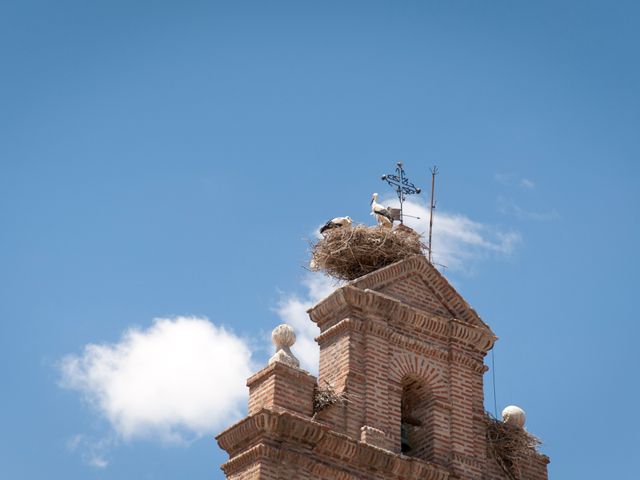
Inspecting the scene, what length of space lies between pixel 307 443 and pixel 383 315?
296 centimetres

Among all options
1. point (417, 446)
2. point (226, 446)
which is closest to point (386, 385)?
point (417, 446)

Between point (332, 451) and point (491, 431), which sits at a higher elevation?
point (491, 431)

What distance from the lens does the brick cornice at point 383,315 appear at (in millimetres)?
20797

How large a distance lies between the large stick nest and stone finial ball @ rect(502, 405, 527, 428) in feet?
0.29

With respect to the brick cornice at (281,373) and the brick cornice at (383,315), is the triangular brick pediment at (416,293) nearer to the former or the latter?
the brick cornice at (383,315)

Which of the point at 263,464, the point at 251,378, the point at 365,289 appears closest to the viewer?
the point at 263,464

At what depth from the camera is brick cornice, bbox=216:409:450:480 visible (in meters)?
18.6

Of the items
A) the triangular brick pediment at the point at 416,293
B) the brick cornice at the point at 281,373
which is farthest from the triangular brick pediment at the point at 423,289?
the brick cornice at the point at 281,373

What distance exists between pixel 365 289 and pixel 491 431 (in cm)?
308

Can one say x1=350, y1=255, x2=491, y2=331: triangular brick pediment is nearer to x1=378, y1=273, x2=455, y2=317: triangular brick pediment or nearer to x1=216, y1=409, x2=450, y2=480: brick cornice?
x1=378, y1=273, x2=455, y2=317: triangular brick pediment

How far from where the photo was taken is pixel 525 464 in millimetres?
21578

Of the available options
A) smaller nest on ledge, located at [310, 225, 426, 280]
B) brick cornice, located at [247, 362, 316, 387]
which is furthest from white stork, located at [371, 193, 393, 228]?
brick cornice, located at [247, 362, 316, 387]

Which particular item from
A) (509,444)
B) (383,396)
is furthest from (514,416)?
(383,396)

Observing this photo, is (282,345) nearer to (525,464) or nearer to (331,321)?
(331,321)
